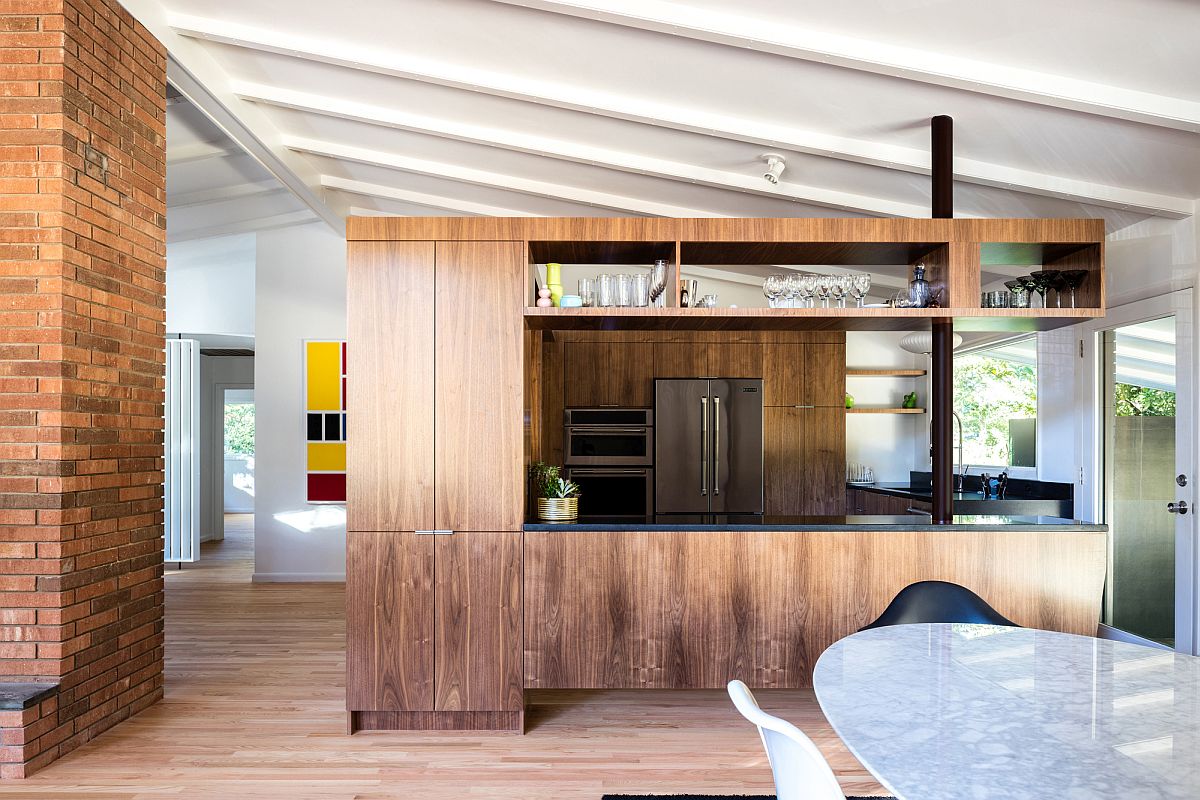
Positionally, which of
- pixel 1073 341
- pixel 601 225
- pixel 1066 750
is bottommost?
pixel 1066 750

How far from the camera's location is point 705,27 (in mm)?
3225

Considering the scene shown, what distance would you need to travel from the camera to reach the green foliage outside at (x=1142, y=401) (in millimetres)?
4531

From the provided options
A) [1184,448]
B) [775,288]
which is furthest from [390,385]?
[1184,448]

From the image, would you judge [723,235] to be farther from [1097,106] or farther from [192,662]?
[192,662]

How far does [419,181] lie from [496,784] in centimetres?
427

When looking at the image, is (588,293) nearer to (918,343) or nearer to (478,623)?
(478,623)

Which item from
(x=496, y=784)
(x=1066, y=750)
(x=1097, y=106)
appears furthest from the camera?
(x=1097, y=106)

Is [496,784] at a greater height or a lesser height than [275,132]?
lesser

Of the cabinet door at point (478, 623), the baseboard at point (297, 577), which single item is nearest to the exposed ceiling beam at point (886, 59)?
the cabinet door at point (478, 623)

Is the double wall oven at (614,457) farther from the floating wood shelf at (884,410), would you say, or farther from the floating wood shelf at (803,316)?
the floating wood shelf at (803,316)

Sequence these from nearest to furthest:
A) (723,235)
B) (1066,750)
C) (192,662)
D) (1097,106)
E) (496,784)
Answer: (1066,750) < (496,784) < (1097,106) < (723,235) < (192,662)

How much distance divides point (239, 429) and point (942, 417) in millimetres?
14299

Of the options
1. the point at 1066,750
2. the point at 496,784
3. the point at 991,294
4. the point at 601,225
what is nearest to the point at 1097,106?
the point at 991,294

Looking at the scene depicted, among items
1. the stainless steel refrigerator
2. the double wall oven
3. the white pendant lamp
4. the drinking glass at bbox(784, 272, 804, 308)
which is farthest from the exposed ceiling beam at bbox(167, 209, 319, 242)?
the white pendant lamp
